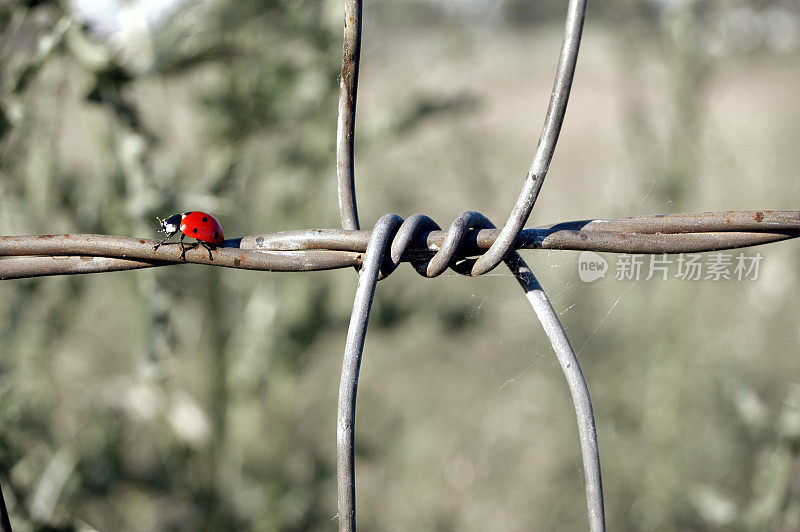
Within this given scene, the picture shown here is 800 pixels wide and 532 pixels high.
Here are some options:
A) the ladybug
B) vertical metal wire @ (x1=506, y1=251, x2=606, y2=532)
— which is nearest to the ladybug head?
the ladybug

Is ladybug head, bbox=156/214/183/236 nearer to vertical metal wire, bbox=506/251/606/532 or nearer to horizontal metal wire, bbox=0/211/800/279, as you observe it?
horizontal metal wire, bbox=0/211/800/279

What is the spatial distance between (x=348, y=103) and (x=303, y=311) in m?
1.09

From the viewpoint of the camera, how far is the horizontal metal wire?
0.36m

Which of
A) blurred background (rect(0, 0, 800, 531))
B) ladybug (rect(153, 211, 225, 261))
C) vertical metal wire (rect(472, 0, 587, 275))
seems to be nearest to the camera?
vertical metal wire (rect(472, 0, 587, 275))

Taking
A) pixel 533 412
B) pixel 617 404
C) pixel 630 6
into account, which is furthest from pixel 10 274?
pixel 533 412

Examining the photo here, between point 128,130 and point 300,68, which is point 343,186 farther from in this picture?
point 300,68

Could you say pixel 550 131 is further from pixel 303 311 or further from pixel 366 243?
pixel 303 311

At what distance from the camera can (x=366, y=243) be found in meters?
0.36

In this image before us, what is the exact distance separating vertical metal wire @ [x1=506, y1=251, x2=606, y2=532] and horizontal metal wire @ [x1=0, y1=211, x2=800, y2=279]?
0.15ft

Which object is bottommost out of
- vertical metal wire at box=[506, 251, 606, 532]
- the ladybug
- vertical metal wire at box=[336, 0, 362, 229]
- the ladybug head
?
vertical metal wire at box=[506, 251, 606, 532]

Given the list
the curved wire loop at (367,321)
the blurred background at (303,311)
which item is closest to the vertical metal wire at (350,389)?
the curved wire loop at (367,321)

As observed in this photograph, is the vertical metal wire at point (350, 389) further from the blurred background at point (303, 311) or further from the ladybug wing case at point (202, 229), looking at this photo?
the blurred background at point (303, 311)

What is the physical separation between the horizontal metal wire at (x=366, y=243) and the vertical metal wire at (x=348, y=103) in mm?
25

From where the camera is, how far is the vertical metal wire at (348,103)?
335 millimetres
